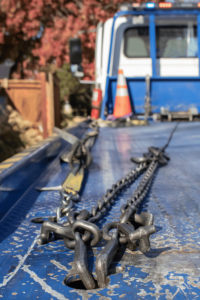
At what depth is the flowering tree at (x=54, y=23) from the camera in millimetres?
10086

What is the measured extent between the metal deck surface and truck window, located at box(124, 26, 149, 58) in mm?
4161

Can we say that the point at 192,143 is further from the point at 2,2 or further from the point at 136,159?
the point at 2,2

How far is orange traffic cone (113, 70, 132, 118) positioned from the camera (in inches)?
199

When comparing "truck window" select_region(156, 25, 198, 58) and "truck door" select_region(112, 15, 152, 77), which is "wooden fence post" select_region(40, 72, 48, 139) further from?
"truck window" select_region(156, 25, 198, 58)

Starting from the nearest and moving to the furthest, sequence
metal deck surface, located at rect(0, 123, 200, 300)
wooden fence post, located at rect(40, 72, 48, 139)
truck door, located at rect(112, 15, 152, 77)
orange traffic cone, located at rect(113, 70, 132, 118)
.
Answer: metal deck surface, located at rect(0, 123, 200, 300), orange traffic cone, located at rect(113, 70, 132, 118), wooden fence post, located at rect(40, 72, 48, 139), truck door, located at rect(112, 15, 152, 77)

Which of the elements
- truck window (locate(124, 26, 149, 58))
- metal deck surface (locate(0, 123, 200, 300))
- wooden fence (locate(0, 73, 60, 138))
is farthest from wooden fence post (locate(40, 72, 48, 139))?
metal deck surface (locate(0, 123, 200, 300))

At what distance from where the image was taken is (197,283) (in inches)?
31.1

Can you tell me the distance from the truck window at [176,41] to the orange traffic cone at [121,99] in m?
1.04

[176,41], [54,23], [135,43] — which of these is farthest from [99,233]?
[54,23]

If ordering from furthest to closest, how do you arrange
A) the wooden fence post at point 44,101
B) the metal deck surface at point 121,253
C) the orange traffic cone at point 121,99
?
the wooden fence post at point 44,101, the orange traffic cone at point 121,99, the metal deck surface at point 121,253

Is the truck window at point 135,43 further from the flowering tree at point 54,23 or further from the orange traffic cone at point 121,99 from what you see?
the flowering tree at point 54,23

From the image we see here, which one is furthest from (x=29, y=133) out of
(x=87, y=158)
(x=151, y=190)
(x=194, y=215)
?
(x=194, y=215)

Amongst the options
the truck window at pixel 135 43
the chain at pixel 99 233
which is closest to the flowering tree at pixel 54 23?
the truck window at pixel 135 43

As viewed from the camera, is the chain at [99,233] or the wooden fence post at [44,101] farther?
the wooden fence post at [44,101]
